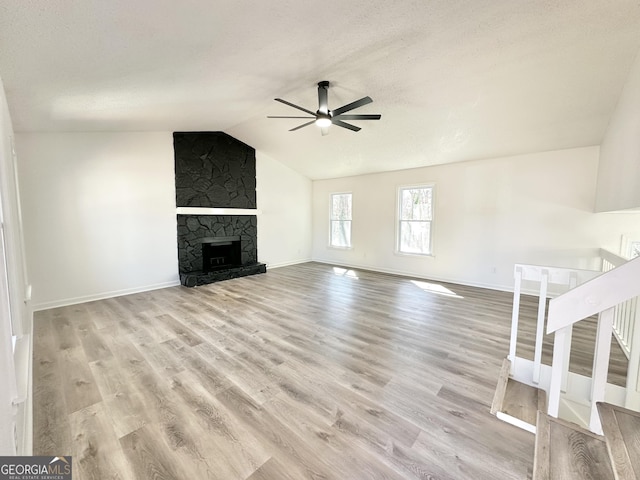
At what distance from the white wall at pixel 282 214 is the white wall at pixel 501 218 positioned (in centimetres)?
200

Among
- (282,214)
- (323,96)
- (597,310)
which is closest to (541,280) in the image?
(597,310)

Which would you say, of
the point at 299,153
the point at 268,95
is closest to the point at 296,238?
the point at 299,153

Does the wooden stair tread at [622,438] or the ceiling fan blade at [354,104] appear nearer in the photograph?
the wooden stair tread at [622,438]

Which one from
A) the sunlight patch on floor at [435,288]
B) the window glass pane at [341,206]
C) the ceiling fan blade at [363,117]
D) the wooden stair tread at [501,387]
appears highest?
the ceiling fan blade at [363,117]

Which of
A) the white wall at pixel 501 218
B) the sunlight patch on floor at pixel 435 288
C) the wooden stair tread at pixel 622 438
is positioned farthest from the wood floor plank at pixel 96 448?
the white wall at pixel 501 218

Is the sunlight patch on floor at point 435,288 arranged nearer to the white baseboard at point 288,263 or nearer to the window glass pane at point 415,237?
the window glass pane at point 415,237

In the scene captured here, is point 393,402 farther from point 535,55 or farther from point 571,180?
point 571,180

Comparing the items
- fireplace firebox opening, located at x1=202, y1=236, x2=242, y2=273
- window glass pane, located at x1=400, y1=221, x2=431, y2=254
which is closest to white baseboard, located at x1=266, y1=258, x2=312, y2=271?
fireplace firebox opening, located at x1=202, y1=236, x2=242, y2=273

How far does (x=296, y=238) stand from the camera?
792 centimetres

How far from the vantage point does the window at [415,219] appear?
19.9 feet

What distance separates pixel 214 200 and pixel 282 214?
198 centimetres

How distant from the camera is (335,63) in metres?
2.95

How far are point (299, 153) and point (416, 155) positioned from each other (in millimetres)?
2666

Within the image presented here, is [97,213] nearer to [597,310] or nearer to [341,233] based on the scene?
[341,233]
